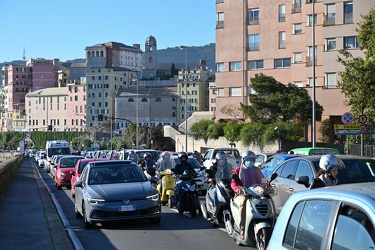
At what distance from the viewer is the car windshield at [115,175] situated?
17.4 m

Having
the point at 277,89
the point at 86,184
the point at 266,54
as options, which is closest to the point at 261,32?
the point at 266,54

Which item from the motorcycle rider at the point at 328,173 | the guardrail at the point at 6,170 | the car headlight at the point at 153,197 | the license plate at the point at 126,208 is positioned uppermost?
the motorcycle rider at the point at 328,173

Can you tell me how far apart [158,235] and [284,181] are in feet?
10.5

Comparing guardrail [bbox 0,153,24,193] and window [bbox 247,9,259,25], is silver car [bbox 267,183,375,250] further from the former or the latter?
window [bbox 247,9,259,25]

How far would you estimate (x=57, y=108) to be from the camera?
623 ft

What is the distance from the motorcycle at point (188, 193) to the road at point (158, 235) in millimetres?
255

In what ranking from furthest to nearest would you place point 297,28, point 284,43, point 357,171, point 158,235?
point 284,43 → point 297,28 → point 158,235 → point 357,171

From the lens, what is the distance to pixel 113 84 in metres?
168

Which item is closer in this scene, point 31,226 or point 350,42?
point 31,226

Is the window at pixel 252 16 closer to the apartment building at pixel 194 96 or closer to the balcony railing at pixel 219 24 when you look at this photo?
the balcony railing at pixel 219 24

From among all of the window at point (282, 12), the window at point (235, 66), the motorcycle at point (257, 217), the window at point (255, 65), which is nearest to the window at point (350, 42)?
the window at point (282, 12)

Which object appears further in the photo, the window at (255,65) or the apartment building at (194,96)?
the apartment building at (194,96)

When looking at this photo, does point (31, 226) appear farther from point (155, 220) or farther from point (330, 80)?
point (330, 80)

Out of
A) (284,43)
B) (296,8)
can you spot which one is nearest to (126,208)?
(296,8)
